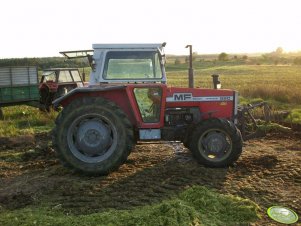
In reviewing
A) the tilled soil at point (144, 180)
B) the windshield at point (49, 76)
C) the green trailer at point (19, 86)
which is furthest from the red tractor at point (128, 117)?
the windshield at point (49, 76)

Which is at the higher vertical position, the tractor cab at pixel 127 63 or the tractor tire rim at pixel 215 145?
the tractor cab at pixel 127 63

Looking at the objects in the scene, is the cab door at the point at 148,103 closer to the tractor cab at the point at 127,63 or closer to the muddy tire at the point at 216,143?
the tractor cab at the point at 127,63

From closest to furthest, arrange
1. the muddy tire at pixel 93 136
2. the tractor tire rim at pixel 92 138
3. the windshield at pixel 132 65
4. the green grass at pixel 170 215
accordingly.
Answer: the green grass at pixel 170 215
the muddy tire at pixel 93 136
the tractor tire rim at pixel 92 138
the windshield at pixel 132 65

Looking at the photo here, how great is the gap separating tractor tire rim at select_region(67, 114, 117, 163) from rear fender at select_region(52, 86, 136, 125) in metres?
0.42

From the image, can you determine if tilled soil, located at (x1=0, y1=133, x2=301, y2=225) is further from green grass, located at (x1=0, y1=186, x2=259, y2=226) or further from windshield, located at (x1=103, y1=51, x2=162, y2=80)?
windshield, located at (x1=103, y1=51, x2=162, y2=80)

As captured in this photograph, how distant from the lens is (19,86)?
14727mm

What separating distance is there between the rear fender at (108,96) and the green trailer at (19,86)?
8499mm

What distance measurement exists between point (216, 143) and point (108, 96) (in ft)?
6.53

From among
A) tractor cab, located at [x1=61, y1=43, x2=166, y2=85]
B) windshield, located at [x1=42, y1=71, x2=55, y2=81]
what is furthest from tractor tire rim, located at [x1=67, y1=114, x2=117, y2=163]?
windshield, located at [x1=42, y1=71, x2=55, y2=81]

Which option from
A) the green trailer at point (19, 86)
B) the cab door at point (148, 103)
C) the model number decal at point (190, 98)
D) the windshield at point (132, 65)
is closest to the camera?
the cab door at point (148, 103)

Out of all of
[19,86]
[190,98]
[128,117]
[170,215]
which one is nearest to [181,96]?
[190,98]

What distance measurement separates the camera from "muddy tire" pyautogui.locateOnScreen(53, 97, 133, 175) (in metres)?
6.37

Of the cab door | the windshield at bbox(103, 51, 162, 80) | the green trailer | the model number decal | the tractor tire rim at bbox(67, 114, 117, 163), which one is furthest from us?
the green trailer

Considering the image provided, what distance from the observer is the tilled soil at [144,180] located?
5273mm
